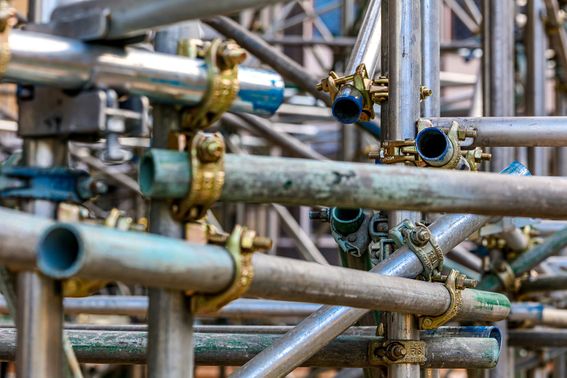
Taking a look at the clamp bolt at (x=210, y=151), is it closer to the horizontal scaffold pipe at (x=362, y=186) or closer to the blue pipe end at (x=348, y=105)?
the horizontal scaffold pipe at (x=362, y=186)

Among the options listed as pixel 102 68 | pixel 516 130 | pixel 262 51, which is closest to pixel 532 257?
pixel 262 51

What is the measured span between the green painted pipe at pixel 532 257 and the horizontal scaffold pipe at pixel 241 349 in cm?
242

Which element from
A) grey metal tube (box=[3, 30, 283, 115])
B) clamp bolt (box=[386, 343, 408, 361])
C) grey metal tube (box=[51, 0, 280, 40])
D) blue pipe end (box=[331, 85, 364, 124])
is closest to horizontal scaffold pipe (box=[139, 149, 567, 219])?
grey metal tube (box=[3, 30, 283, 115])

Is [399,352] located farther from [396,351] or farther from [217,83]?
[217,83]

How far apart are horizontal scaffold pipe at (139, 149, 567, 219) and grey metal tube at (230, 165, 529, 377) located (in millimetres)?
810

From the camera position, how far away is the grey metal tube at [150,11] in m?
2.83

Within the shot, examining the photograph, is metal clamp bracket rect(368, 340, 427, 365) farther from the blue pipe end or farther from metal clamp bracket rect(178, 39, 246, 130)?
metal clamp bracket rect(178, 39, 246, 130)

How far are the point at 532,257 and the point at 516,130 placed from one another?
106 inches

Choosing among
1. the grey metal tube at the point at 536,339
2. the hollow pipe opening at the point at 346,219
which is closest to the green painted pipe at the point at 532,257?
the grey metal tube at the point at 536,339

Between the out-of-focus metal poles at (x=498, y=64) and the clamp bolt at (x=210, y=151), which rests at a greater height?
the out-of-focus metal poles at (x=498, y=64)

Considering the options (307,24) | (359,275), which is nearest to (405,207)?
(359,275)

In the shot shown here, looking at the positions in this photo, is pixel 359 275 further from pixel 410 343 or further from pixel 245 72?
pixel 410 343

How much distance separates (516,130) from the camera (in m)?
4.35

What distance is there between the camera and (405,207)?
124 inches
